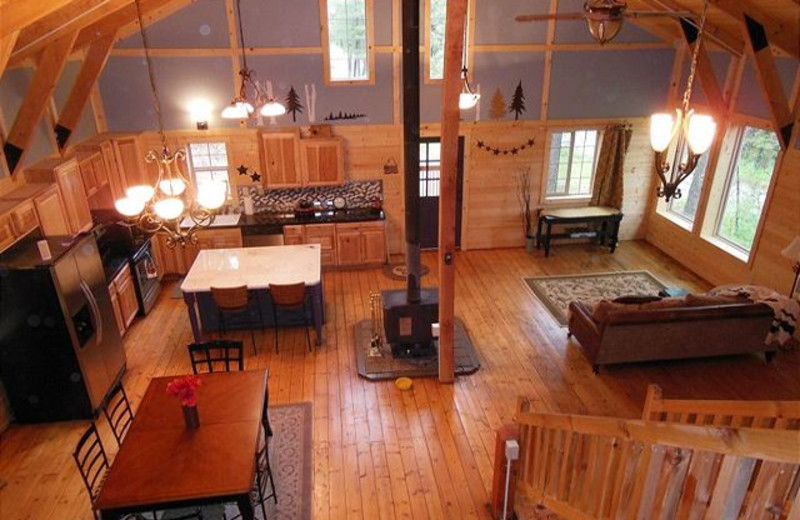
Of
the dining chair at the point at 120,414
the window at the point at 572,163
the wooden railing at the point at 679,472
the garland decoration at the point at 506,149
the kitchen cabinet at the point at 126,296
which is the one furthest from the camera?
the window at the point at 572,163

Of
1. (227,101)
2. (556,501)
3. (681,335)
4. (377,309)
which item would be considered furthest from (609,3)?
(227,101)

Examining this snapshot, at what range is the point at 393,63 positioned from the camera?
8258mm

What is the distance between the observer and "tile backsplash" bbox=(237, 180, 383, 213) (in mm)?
8688

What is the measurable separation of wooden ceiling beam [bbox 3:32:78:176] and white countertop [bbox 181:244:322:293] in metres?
2.14

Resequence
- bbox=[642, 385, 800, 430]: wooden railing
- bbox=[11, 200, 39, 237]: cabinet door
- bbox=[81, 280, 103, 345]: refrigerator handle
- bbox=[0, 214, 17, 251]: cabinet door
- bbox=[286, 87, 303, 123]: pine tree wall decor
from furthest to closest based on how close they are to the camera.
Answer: bbox=[286, 87, 303, 123]: pine tree wall decor < bbox=[81, 280, 103, 345]: refrigerator handle < bbox=[11, 200, 39, 237]: cabinet door < bbox=[0, 214, 17, 251]: cabinet door < bbox=[642, 385, 800, 430]: wooden railing

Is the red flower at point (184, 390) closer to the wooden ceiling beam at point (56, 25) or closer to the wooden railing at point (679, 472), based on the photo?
the wooden railing at point (679, 472)

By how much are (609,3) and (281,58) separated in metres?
5.87

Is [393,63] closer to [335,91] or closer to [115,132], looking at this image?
[335,91]

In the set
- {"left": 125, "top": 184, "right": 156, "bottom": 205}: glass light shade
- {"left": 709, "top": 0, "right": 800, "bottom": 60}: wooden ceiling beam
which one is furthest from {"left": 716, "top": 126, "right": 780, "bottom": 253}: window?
{"left": 125, "top": 184, "right": 156, "bottom": 205}: glass light shade

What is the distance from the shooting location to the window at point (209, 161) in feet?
27.7

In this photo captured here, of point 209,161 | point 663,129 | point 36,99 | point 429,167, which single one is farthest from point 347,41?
point 663,129

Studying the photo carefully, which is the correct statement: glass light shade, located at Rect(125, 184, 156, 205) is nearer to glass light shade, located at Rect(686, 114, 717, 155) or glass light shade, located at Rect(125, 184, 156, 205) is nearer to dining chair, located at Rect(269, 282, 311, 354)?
dining chair, located at Rect(269, 282, 311, 354)

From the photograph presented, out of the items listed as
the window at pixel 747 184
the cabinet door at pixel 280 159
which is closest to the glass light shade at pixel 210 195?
the cabinet door at pixel 280 159

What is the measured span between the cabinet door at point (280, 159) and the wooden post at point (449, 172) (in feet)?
12.6
